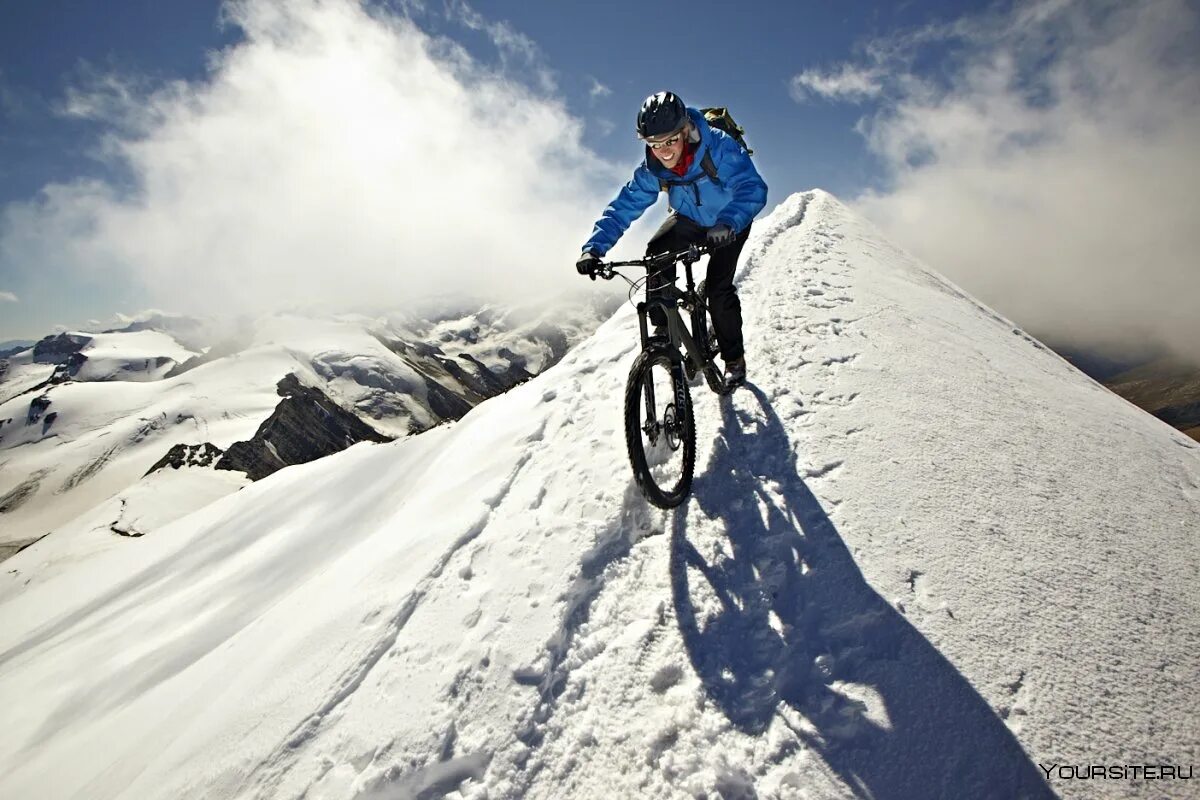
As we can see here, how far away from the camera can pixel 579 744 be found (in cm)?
300

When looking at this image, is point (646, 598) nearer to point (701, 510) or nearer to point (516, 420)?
point (701, 510)

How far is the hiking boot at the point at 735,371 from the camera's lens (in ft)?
20.4

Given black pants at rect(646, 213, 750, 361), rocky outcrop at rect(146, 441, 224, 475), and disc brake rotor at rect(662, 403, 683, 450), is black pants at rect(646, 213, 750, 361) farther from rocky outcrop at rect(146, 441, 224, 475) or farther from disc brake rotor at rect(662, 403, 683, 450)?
rocky outcrop at rect(146, 441, 224, 475)

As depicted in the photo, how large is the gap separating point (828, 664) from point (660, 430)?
2313 mm

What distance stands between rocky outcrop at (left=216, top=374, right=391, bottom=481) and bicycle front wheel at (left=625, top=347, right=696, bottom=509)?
102593 mm

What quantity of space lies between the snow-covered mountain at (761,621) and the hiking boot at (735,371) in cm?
22

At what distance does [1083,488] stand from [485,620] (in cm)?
531

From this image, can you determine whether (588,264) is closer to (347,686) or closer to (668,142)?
(668,142)

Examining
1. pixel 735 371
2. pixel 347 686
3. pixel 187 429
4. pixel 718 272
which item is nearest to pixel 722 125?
pixel 718 272

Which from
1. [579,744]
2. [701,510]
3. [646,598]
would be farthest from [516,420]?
[579,744]

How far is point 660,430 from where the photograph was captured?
4758 mm

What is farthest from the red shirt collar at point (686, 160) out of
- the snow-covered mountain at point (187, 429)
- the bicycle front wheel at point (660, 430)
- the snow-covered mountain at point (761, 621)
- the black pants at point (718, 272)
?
the snow-covered mountain at point (187, 429)

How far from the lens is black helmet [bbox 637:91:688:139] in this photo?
15.6 ft

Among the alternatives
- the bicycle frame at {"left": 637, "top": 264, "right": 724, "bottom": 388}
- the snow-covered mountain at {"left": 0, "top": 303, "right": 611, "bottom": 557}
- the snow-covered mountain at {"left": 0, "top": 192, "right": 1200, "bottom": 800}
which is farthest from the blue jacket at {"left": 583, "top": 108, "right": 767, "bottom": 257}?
the snow-covered mountain at {"left": 0, "top": 303, "right": 611, "bottom": 557}
